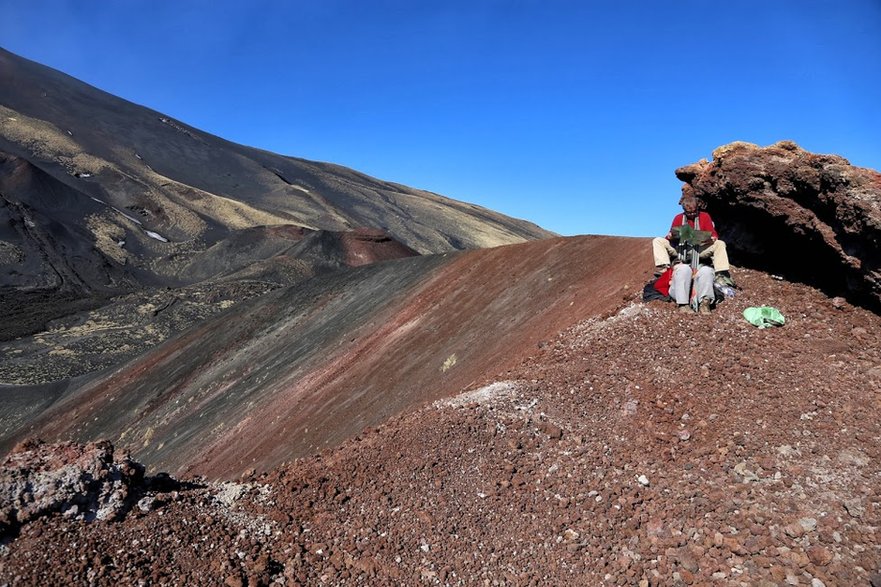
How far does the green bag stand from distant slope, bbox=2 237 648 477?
1.95 meters

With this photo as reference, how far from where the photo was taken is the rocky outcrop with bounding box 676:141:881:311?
21.4ft

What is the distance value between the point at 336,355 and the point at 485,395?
32.4 feet

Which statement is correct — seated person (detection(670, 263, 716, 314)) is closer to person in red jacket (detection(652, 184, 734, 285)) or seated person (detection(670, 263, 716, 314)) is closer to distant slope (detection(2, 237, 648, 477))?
person in red jacket (detection(652, 184, 734, 285))

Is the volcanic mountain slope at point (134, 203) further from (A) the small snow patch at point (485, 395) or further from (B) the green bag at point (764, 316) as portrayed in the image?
(B) the green bag at point (764, 316)

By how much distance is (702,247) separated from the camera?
7938mm

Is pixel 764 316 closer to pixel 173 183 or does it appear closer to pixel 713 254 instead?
pixel 713 254

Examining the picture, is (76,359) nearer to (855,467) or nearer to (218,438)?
(218,438)

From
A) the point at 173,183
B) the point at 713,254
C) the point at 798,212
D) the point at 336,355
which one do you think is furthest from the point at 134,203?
the point at 798,212

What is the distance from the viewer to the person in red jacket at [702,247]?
7727 millimetres

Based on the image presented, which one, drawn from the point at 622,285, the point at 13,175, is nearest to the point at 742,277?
the point at 622,285

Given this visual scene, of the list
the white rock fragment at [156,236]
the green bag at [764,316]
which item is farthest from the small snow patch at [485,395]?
the white rock fragment at [156,236]

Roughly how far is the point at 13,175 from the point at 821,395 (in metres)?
72.3

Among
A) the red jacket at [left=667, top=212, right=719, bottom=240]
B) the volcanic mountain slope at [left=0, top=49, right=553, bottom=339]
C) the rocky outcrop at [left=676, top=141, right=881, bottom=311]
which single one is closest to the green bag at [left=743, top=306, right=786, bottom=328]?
the rocky outcrop at [left=676, top=141, right=881, bottom=311]

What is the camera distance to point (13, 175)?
5972 centimetres
